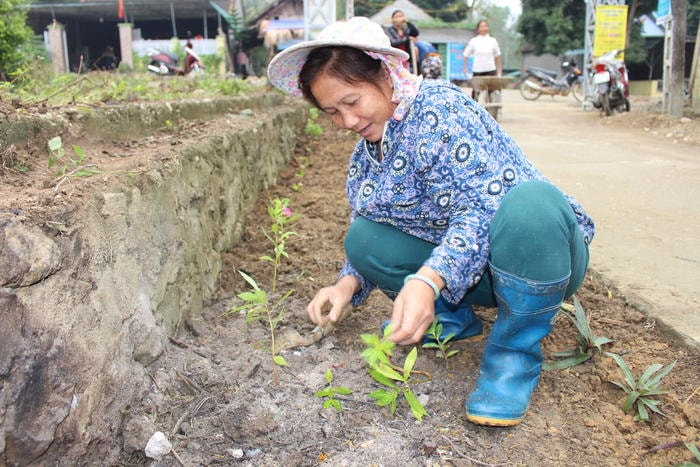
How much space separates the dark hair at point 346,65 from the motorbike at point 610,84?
9319 mm

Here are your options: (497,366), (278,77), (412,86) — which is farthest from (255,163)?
(497,366)

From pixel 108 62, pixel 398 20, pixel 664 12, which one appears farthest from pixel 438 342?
pixel 108 62

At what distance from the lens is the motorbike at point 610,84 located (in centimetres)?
984

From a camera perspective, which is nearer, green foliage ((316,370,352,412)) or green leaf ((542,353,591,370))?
green foliage ((316,370,352,412))

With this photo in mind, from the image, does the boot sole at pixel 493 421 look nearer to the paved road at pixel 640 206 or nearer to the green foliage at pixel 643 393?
the green foliage at pixel 643 393

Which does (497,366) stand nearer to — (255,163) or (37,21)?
(255,163)

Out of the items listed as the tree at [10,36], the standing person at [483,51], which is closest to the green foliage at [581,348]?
the tree at [10,36]

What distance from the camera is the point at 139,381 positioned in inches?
60.5

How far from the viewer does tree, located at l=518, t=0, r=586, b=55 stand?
80.4 feet

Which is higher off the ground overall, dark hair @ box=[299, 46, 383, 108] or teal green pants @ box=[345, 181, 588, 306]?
dark hair @ box=[299, 46, 383, 108]

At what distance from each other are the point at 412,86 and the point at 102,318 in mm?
942

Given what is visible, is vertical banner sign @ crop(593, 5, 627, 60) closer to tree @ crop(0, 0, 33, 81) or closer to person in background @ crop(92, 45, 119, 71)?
person in background @ crop(92, 45, 119, 71)

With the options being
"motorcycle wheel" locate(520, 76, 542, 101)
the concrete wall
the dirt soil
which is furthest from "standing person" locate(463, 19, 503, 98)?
"motorcycle wheel" locate(520, 76, 542, 101)

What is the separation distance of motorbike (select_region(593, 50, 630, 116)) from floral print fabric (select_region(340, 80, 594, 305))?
9119mm
